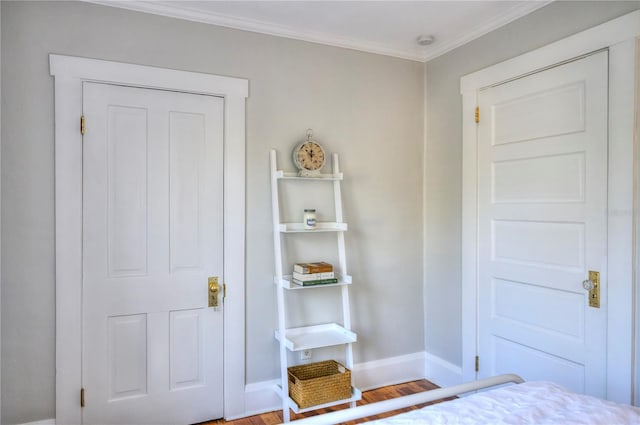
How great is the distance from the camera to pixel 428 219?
3.23m

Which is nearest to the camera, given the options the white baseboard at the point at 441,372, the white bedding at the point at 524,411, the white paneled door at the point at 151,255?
the white bedding at the point at 524,411

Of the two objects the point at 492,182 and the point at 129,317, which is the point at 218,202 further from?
the point at 492,182

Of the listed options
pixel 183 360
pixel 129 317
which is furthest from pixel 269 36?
pixel 183 360

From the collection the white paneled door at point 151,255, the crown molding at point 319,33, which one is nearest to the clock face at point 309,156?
the white paneled door at point 151,255

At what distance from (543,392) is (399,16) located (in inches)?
85.0

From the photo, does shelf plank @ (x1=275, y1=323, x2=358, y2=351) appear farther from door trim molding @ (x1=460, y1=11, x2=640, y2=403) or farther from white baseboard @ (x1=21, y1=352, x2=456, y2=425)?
door trim molding @ (x1=460, y1=11, x2=640, y2=403)

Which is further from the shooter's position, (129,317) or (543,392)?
(129,317)

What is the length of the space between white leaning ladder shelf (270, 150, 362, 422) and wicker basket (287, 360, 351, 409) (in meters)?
0.03

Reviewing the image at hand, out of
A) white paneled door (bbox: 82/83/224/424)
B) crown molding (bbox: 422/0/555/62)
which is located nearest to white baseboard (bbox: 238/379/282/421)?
white paneled door (bbox: 82/83/224/424)

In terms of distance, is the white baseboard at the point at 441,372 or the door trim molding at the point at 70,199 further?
the white baseboard at the point at 441,372

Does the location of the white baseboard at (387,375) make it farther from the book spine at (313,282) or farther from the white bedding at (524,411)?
the white bedding at (524,411)

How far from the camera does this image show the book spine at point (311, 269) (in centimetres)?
261

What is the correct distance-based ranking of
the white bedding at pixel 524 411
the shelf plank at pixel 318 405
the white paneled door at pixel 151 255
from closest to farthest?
the white bedding at pixel 524 411
the white paneled door at pixel 151 255
the shelf plank at pixel 318 405

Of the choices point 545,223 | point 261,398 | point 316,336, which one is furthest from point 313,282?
point 545,223
